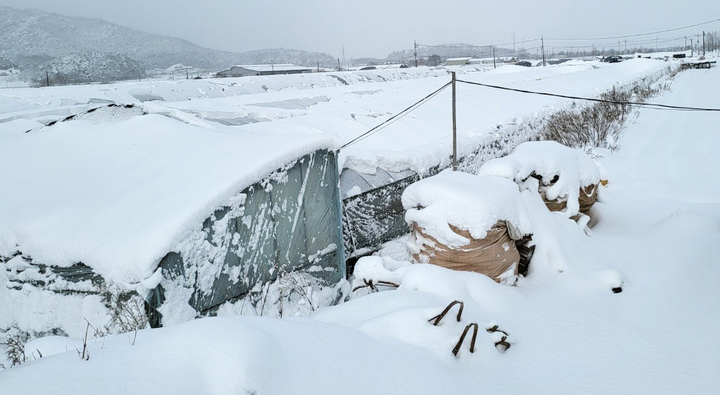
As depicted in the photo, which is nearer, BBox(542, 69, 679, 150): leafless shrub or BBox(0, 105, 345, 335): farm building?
BBox(0, 105, 345, 335): farm building

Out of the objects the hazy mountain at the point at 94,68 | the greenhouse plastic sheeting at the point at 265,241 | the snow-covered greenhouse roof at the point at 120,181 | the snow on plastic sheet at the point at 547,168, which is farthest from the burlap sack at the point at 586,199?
the hazy mountain at the point at 94,68

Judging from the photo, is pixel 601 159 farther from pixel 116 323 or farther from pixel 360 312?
pixel 116 323

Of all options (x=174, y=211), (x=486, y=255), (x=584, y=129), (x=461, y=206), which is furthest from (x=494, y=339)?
(x=584, y=129)

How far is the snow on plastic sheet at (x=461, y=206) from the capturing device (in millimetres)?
5430

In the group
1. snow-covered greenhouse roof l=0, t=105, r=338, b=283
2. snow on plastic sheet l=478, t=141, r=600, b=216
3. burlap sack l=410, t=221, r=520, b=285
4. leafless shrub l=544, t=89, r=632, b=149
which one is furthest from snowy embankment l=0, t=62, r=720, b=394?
leafless shrub l=544, t=89, r=632, b=149

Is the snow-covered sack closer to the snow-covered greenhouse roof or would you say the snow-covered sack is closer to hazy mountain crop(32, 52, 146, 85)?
the snow-covered greenhouse roof

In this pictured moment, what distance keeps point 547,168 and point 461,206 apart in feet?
7.86

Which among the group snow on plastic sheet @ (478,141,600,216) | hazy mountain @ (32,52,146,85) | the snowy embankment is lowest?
the snowy embankment

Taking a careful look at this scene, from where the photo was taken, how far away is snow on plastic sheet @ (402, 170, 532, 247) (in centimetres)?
543

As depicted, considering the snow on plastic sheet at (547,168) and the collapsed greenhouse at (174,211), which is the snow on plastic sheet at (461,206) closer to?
the snow on plastic sheet at (547,168)

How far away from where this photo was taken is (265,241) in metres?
5.91

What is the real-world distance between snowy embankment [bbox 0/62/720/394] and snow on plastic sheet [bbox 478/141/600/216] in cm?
51

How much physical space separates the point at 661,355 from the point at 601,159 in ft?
36.8

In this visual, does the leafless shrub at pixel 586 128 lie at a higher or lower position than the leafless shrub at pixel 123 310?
higher
